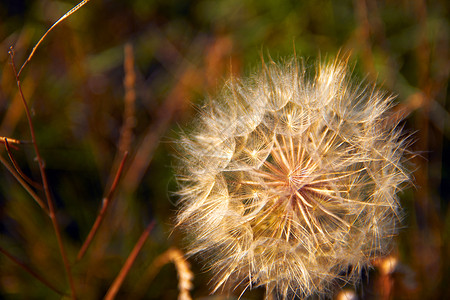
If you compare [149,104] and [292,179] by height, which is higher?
[149,104]

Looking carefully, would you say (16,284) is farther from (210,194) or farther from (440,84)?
(440,84)

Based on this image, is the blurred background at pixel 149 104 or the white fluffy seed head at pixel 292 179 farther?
the blurred background at pixel 149 104

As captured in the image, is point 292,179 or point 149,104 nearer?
point 292,179

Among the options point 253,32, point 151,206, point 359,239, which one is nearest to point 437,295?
point 359,239

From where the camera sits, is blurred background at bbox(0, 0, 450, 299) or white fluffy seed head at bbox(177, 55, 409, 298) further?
blurred background at bbox(0, 0, 450, 299)
